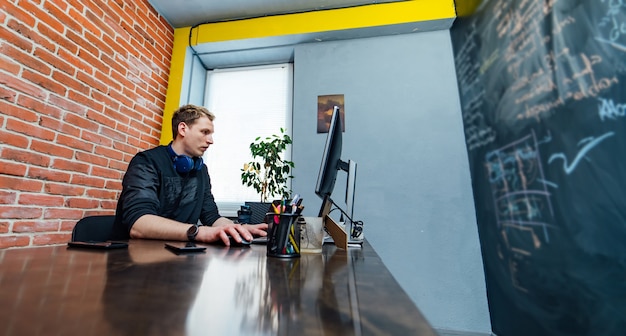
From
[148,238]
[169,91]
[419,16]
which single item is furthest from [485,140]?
[169,91]

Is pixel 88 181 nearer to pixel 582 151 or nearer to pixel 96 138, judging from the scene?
pixel 96 138

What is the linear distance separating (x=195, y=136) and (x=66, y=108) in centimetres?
95

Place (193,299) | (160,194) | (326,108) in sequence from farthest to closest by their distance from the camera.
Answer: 1. (326,108)
2. (160,194)
3. (193,299)

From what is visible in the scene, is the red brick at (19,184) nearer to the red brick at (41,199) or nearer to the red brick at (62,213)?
the red brick at (41,199)

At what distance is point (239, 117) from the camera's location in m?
3.07

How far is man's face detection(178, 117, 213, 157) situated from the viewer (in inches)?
70.7

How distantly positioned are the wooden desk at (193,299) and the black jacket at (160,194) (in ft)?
2.22

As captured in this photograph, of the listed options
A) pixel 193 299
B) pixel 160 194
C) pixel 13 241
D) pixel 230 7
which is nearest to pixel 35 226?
pixel 13 241

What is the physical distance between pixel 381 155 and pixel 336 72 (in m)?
0.93

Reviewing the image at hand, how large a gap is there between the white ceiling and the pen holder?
2.53 metres

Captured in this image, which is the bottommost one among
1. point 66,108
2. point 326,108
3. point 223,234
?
point 223,234

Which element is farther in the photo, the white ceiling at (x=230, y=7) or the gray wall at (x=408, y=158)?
the white ceiling at (x=230, y=7)

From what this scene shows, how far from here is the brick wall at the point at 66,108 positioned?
1.59m

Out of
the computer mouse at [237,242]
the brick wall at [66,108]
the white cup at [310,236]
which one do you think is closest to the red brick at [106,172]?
the brick wall at [66,108]
